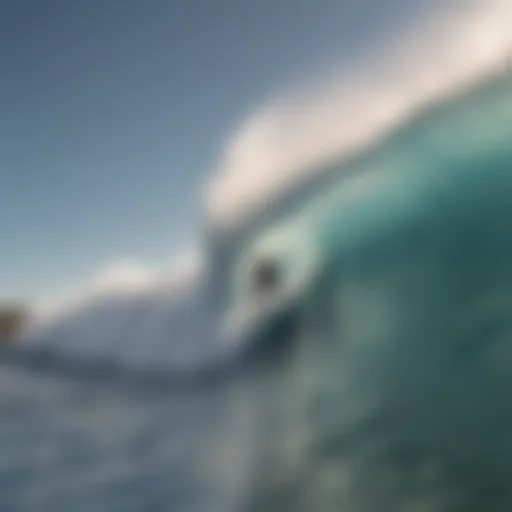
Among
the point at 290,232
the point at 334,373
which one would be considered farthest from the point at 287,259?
the point at 334,373

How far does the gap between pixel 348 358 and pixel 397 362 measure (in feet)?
0.53

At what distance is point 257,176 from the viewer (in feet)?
7.45

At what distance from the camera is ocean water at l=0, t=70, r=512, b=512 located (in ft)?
6.55

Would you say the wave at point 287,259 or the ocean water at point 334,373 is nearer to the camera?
the ocean water at point 334,373

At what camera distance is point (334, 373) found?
2.17m

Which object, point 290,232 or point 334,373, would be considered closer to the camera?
point 334,373

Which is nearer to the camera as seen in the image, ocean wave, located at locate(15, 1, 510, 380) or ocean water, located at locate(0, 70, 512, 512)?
ocean water, located at locate(0, 70, 512, 512)

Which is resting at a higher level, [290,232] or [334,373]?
[290,232]

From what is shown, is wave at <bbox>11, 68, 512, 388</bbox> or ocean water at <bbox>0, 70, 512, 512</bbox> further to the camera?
wave at <bbox>11, 68, 512, 388</bbox>

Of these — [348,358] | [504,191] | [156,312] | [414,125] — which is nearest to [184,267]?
[156,312]

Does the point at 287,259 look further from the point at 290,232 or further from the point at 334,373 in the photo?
the point at 334,373

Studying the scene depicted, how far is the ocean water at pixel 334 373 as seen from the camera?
200cm

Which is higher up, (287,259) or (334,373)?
(287,259)

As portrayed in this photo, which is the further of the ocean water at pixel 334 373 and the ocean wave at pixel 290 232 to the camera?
the ocean wave at pixel 290 232
